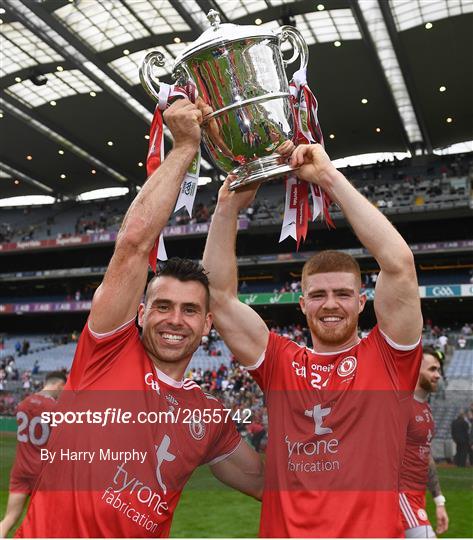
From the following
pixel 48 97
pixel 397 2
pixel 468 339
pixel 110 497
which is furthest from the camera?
pixel 48 97

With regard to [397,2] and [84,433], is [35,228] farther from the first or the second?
[84,433]

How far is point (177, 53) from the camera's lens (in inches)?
→ 829

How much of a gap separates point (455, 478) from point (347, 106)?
1942 cm

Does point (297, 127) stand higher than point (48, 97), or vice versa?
point (48, 97)

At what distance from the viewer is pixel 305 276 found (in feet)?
Answer: 7.38

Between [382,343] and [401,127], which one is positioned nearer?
[382,343]

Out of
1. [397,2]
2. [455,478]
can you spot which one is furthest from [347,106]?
[455,478]

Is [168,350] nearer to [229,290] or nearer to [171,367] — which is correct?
[171,367]

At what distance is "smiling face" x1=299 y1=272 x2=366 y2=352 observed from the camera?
84.4 inches

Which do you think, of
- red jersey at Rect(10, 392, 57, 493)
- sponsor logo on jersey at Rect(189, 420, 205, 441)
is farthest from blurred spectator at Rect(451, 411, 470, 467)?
sponsor logo on jersey at Rect(189, 420, 205, 441)

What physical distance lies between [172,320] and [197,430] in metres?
0.44

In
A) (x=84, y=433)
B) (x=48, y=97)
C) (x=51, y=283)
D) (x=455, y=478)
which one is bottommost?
(x=455, y=478)

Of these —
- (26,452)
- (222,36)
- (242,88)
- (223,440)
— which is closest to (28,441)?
(26,452)

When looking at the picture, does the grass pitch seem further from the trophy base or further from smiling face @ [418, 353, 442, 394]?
the trophy base
